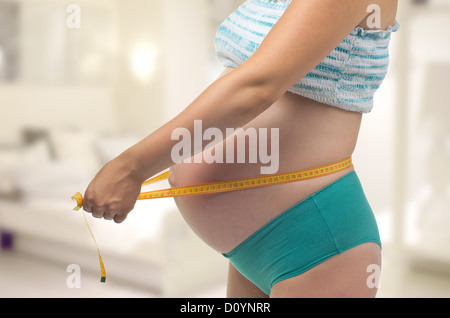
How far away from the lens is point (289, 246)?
0.74 m

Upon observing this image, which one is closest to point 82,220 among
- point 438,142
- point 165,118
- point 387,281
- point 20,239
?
point 20,239

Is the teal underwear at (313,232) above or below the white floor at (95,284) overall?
above

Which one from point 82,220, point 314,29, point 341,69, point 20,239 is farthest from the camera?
point 20,239

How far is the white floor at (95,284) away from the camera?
3.13m

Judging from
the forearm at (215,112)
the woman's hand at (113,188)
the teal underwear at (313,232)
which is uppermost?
the forearm at (215,112)

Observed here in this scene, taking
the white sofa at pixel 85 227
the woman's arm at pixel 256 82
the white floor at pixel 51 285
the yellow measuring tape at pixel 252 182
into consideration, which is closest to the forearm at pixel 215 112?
the woman's arm at pixel 256 82

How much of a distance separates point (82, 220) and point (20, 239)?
0.68 metres

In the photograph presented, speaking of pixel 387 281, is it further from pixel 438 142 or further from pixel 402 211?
pixel 438 142

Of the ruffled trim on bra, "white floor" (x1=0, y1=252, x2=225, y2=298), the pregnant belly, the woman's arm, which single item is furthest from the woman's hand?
"white floor" (x1=0, y1=252, x2=225, y2=298)

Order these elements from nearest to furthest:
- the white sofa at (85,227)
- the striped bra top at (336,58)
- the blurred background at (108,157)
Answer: the striped bra top at (336,58), the white sofa at (85,227), the blurred background at (108,157)

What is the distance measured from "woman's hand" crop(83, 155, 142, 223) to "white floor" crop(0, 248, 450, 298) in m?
2.54

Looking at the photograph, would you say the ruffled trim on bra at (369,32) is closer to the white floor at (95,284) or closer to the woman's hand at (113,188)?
the woman's hand at (113,188)

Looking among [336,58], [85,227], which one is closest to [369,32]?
[336,58]

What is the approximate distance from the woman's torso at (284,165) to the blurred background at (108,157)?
2.24m
